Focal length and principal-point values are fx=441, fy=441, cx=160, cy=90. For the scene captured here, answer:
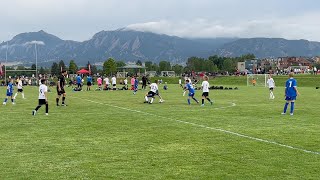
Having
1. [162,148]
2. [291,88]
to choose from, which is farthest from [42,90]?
[291,88]

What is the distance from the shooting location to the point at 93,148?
11758mm

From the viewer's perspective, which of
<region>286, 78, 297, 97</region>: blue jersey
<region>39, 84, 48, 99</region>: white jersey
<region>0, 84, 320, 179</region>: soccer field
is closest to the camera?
<region>0, 84, 320, 179</region>: soccer field

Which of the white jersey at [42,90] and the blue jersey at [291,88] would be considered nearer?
the blue jersey at [291,88]

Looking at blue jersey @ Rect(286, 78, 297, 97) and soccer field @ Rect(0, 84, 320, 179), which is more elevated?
blue jersey @ Rect(286, 78, 297, 97)

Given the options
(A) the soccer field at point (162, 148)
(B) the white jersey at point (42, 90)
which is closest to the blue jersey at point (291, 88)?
(A) the soccer field at point (162, 148)

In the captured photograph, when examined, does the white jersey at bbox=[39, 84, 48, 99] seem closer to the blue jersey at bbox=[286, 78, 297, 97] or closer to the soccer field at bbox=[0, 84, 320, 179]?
the soccer field at bbox=[0, 84, 320, 179]

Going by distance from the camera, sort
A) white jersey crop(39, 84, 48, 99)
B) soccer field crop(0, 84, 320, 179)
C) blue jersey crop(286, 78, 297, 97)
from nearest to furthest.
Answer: soccer field crop(0, 84, 320, 179)
blue jersey crop(286, 78, 297, 97)
white jersey crop(39, 84, 48, 99)

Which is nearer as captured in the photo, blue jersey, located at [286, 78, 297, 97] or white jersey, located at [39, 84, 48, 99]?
blue jersey, located at [286, 78, 297, 97]

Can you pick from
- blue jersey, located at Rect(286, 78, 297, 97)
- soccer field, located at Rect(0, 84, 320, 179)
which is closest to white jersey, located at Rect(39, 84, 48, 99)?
soccer field, located at Rect(0, 84, 320, 179)

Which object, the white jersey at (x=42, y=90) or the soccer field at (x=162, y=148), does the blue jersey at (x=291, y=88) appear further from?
the white jersey at (x=42, y=90)

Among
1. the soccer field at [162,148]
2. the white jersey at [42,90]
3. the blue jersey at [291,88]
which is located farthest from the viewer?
the white jersey at [42,90]

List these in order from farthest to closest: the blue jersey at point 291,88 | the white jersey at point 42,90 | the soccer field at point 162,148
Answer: the white jersey at point 42,90 < the blue jersey at point 291,88 < the soccer field at point 162,148

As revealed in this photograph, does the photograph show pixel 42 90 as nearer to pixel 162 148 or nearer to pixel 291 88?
pixel 162 148

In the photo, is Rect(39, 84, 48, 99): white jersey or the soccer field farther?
Rect(39, 84, 48, 99): white jersey
